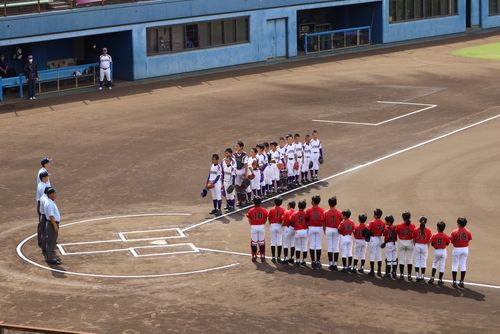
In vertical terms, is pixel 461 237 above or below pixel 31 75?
below

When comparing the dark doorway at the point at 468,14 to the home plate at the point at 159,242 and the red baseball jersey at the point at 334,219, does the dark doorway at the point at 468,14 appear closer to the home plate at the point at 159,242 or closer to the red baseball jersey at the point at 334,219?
the home plate at the point at 159,242

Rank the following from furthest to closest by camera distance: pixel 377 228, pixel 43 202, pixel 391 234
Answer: pixel 43 202 → pixel 377 228 → pixel 391 234

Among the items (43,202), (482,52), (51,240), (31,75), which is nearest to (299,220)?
(51,240)

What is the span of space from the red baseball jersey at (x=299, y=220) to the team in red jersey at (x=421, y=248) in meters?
2.68

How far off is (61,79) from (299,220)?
82.3 ft

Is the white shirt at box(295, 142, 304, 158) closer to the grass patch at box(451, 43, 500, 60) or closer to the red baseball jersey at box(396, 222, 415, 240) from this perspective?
the red baseball jersey at box(396, 222, 415, 240)

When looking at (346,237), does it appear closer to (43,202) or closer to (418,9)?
(43,202)

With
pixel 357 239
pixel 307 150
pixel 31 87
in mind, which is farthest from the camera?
pixel 31 87

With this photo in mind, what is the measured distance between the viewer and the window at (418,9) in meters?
61.7

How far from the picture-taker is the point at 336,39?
58750 mm

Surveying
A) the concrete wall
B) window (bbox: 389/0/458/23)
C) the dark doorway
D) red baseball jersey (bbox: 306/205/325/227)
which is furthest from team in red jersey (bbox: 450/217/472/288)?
the dark doorway

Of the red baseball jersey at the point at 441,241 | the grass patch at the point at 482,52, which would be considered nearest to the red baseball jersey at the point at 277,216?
the red baseball jersey at the point at 441,241

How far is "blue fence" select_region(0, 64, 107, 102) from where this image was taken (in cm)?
4591

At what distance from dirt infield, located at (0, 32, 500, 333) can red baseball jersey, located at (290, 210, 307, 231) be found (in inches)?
39.3
